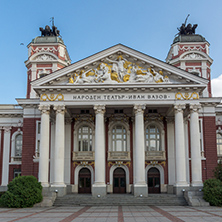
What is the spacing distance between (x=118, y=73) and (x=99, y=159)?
9.45 m

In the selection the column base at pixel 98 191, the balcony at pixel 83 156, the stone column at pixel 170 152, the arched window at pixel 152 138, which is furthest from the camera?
the arched window at pixel 152 138

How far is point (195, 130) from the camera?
1326 inches

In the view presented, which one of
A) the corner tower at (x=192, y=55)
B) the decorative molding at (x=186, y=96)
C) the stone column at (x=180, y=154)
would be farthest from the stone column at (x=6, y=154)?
the corner tower at (x=192, y=55)

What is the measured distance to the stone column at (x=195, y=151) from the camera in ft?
108

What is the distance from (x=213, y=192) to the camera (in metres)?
29.1

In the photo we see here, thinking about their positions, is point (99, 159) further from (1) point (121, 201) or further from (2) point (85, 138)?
(2) point (85, 138)

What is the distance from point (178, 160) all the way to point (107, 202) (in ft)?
28.1

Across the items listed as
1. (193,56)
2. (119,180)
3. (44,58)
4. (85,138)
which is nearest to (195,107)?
(193,56)

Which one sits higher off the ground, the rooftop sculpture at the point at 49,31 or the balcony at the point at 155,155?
the rooftop sculpture at the point at 49,31

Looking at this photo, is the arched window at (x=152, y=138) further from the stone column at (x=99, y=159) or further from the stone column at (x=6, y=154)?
the stone column at (x=6, y=154)

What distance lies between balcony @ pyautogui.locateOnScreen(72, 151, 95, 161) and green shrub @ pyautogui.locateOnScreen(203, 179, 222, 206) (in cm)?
1412

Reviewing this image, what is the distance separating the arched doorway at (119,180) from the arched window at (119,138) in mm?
2586

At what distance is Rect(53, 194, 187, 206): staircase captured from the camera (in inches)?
1200

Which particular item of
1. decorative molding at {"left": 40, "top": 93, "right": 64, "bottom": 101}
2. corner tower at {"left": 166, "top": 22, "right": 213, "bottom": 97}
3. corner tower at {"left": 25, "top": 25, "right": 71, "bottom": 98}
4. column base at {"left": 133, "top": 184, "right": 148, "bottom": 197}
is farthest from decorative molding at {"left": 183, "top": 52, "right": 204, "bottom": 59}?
column base at {"left": 133, "top": 184, "right": 148, "bottom": 197}
